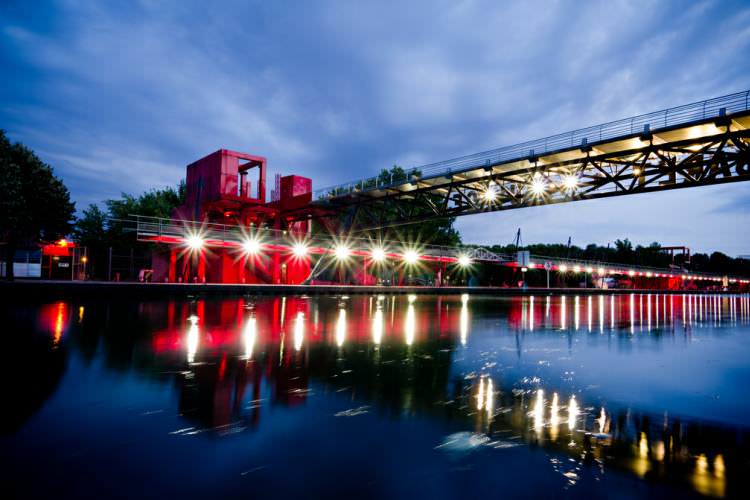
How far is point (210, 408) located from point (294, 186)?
100ft

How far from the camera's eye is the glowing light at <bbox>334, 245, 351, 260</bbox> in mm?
32781

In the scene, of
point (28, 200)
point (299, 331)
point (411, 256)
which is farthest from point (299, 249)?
point (299, 331)

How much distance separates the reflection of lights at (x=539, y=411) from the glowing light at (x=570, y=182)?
58.2 ft

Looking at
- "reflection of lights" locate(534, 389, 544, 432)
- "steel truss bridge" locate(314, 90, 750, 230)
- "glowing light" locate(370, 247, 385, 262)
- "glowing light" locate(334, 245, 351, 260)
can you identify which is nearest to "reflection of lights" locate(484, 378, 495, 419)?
"reflection of lights" locate(534, 389, 544, 432)

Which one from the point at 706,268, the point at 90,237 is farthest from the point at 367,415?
the point at 706,268

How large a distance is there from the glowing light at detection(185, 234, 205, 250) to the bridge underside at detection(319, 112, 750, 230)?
1140 cm

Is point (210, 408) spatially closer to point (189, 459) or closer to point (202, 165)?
point (189, 459)

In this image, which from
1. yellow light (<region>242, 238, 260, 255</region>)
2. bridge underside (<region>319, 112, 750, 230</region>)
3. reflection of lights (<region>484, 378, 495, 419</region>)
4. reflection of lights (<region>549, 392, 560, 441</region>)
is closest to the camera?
reflection of lights (<region>549, 392, 560, 441</region>)

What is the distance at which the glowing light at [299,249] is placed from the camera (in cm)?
3045

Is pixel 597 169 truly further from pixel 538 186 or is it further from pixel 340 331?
pixel 340 331

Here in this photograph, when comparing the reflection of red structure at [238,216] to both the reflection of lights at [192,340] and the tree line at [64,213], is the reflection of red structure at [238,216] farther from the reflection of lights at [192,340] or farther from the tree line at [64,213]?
the reflection of lights at [192,340]

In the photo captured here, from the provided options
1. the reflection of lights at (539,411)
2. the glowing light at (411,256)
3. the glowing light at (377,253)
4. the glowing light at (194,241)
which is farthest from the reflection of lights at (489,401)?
the glowing light at (411,256)

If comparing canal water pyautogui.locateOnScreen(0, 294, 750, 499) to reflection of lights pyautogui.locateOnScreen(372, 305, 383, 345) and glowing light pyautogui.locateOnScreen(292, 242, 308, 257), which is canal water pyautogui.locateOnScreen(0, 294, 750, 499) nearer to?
reflection of lights pyautogui.locateOnScreen(372, 305, 383, 345)

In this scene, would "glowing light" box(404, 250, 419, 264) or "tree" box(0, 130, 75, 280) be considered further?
"glowing light" box(404, 250, 419, 264)
